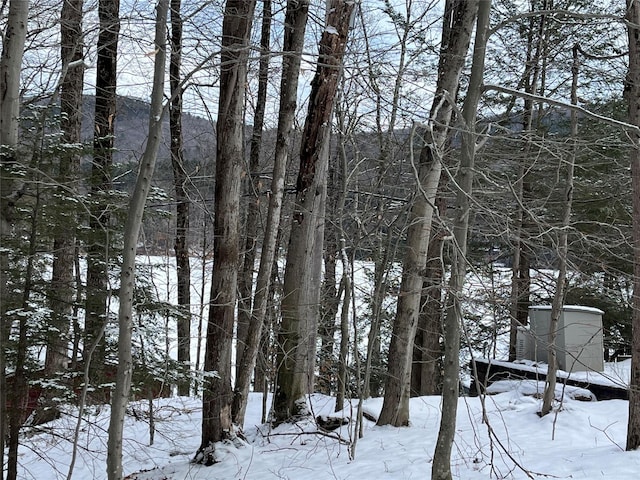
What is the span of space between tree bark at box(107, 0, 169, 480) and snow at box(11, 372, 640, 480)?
5.67 feet

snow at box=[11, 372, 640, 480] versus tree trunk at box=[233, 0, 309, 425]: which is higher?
tree trunk at box=[233, 0, 309, 425]

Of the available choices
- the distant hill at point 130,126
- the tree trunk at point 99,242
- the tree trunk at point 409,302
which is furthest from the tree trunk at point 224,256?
the tree trunk at point 409,302

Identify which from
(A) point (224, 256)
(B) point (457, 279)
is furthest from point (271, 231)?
(B) point (457, 279)

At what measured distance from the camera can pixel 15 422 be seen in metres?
4.88

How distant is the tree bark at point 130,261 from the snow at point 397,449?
5.67 feet

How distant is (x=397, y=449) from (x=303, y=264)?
2.36m

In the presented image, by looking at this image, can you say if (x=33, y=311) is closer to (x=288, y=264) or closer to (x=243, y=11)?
(x=288, y=264)

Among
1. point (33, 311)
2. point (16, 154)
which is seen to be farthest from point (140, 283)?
point (16, 154)

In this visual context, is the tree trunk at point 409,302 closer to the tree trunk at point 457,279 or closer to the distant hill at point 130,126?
the tree trunk at point 457,279

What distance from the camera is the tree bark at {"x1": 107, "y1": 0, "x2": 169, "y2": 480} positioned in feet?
11.5

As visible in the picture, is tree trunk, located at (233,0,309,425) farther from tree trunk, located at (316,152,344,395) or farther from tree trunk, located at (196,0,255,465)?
tree trunk, located at (316,152,344,395)

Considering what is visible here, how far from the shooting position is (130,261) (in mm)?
3641

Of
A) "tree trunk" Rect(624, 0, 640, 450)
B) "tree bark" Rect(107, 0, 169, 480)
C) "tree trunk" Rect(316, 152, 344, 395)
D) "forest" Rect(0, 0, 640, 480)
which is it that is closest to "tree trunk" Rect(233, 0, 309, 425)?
"forest" Rect(0, 0, 640, 480)

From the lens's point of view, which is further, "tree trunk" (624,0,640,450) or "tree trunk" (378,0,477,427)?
"tree trunk" (378,0,477,427)
